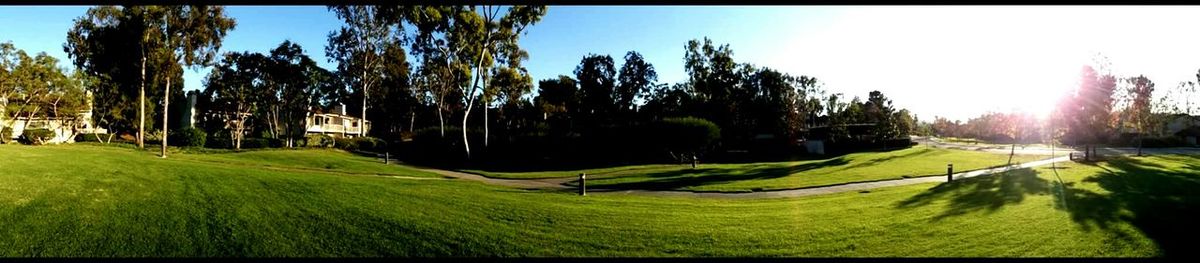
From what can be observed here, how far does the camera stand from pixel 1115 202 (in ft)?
38.0

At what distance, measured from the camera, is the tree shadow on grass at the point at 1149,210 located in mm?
8062

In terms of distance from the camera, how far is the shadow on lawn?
8.39 metres

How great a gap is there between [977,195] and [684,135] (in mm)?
24514

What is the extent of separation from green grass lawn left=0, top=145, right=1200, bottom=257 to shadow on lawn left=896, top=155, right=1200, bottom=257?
5 centimetres

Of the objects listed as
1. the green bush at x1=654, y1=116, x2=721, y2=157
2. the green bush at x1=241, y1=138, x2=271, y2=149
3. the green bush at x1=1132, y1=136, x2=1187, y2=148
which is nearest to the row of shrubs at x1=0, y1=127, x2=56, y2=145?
the green bush at x1=241, y1=138, x2=271, y2=149

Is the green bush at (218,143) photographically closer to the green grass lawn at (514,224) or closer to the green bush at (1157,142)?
the green grass lawn at (514,224)

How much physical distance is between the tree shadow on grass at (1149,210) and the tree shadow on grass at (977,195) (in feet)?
3.32

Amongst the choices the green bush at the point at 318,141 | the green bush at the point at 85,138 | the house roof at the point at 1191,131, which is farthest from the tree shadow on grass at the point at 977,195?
the house roof at the point at 1191,131

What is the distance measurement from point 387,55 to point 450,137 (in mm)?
10829

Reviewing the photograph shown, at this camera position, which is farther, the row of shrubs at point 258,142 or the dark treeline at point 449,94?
the row of shrubs at point 258,142

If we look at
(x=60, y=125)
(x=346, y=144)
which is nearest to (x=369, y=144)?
(x=346, y=144)

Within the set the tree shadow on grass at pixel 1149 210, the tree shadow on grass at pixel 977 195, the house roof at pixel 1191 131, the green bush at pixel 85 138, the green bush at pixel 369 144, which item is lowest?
the tree shadow on grass at pixel 977 195

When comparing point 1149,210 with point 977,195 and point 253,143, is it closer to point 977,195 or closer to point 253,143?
point 977,195
